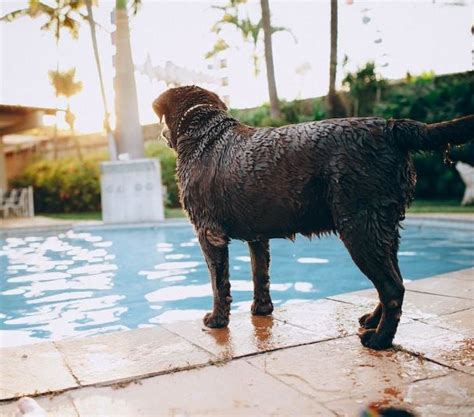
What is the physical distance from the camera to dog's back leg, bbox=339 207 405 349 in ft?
8.43

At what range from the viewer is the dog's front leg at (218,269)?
125 inches

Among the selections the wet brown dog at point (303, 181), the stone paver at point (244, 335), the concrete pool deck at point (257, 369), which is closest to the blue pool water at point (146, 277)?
the stone paver at point (244, 335)

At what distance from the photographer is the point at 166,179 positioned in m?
18.0

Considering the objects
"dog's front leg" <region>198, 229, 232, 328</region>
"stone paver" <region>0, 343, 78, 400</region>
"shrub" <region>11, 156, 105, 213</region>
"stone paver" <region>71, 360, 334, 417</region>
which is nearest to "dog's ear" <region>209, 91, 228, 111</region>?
"dog's front leg" <region>198, 229, 232, 328</region>

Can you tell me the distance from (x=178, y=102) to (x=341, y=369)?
75.8 inches

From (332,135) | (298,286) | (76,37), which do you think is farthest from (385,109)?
(76,37)

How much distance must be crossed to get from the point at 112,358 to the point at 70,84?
1409 inches

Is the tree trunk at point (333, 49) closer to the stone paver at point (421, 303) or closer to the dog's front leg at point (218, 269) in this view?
the stone paver at point (421, 303)

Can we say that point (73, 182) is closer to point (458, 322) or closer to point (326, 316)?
point (326, 316)

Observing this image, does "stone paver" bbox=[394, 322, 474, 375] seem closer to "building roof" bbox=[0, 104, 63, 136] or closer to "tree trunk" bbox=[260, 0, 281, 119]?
"tree trunk" bbox=[260, 0, 281, 119]

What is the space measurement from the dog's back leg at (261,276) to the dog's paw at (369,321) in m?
0.70

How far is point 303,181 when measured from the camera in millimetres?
2736

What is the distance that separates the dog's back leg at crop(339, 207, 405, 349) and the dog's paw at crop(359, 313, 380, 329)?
1.19 ft

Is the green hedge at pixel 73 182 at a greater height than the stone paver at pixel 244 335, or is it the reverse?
the green hedge at pixel 73 182
